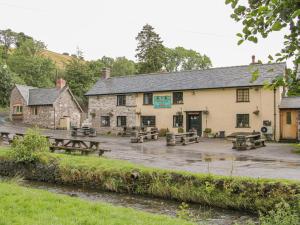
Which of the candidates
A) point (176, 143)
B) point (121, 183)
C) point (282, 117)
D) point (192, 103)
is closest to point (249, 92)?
point (282, 117)

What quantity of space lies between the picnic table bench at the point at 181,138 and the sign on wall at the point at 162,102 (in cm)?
650

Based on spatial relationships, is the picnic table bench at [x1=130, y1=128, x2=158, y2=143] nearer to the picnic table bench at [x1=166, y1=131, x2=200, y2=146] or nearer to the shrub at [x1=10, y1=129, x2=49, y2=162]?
the picnic table bench at [x1=166, y1=131, x2=200, y2=146]

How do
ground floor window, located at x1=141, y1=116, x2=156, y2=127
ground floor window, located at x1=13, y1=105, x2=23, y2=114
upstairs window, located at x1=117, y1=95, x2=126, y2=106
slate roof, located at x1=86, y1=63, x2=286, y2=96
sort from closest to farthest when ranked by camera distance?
1. slate roof, located at x1=86, y1=63, x2=286, y2=96
2. ground floor window, located at x1=141, y1=116, x2=156, y2=127
3. upstairs window, located at x1=117, y1=95, x2=126, y2=106
4. ground floor window, located at x1=13, y1=105, x2=23, y2=114

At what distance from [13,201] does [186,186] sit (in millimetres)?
5211

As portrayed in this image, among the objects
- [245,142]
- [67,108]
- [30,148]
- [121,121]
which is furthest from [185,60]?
[30,148]

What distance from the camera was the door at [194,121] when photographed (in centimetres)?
3303

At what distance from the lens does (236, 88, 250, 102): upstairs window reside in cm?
3071

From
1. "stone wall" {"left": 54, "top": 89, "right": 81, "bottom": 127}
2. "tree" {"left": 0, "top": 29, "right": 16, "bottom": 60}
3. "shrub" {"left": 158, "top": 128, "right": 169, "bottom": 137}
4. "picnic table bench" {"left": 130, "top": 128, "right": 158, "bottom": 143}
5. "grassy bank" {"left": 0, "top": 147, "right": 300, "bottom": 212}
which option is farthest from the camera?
"tree" {"left": 0, "top": 29, "right": 16, "bottom": 60}

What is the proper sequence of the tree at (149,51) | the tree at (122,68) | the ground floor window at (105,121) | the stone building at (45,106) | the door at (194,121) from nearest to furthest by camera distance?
the door at (194,121) < the ground floor window at (105,121) < the stone building at (45,106) < the tree at (149,51) < the tree at (122,68)

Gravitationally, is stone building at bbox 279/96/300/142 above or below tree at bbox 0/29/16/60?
below

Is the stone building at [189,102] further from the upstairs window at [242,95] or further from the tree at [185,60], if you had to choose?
the tree at [185,60]

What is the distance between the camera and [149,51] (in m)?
65.9

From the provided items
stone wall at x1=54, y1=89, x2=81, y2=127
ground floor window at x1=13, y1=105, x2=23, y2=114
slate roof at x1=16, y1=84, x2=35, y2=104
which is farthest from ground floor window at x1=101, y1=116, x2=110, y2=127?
ground floor window at x1=13, y1=105, x2=23, y2=114

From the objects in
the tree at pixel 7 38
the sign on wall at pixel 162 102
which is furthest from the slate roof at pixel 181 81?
the tree at pixel 7 38
